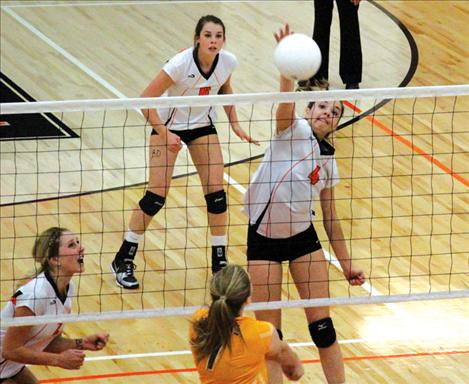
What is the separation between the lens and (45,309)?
680 cm

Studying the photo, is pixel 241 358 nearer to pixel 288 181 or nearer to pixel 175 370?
pixel 288 181

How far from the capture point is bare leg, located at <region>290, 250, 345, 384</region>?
7383 mm

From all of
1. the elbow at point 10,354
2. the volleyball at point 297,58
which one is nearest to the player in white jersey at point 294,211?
the volleyball at point 297,58

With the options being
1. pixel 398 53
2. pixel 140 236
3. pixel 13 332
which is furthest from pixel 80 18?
pixel 13 332

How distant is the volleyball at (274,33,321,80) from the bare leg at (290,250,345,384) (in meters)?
1.13

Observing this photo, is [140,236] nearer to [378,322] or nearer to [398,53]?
[378,322]

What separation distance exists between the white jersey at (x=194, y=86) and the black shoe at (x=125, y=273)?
42.4 inches

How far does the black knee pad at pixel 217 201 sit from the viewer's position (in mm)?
9117

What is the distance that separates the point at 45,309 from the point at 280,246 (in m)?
1.45

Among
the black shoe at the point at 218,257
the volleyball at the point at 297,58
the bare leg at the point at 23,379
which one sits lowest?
the black shoe at the point at 218,257

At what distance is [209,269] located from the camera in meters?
9.46

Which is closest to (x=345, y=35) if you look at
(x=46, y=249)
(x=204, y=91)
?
(x=204, y=91)

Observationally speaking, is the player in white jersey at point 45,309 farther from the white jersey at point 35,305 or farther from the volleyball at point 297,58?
the volleyball at point 297,58

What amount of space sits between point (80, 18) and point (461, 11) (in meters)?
4.41
